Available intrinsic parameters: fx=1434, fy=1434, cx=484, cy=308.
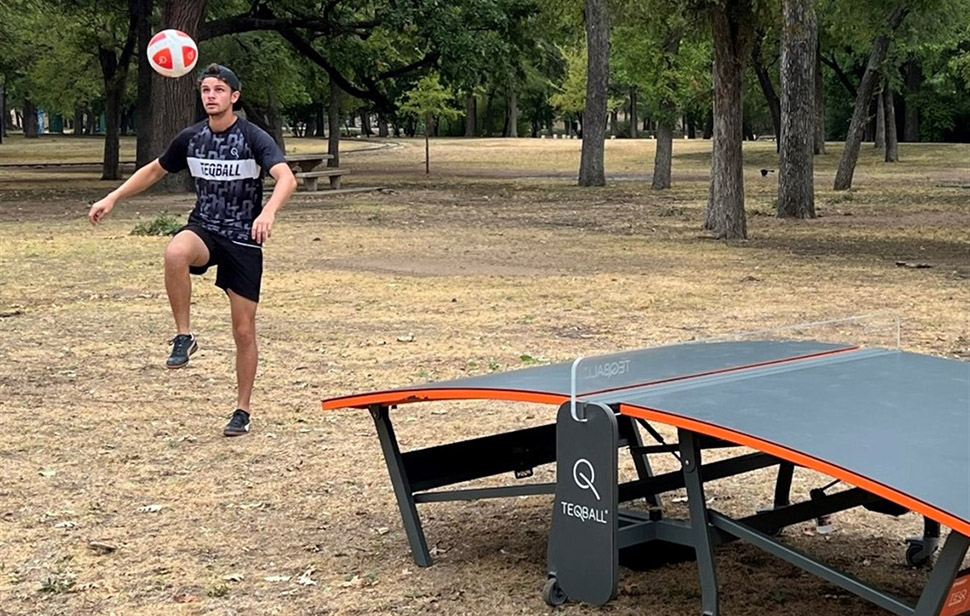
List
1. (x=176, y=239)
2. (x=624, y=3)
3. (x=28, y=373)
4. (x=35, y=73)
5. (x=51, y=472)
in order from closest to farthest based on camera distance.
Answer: (x=51, y=472) < (x=176, y=239) < (x=28, y=373) < (x=624, y=3) < (x=35, y=73)

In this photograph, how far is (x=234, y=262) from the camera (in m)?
7.14

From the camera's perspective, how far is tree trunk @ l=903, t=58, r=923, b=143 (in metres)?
61.7

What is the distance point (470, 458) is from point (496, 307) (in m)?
6.69

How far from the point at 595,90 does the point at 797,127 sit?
10.5 metres

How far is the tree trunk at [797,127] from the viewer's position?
2294 centimetres

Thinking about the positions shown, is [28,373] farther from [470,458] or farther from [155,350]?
[470,458]

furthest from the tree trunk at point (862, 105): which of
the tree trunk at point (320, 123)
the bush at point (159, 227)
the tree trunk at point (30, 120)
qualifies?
the tree trunk at point (30, 120)

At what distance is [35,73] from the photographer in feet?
169

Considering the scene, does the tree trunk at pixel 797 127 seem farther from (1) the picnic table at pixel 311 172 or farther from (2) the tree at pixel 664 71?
(1) the picnic table at pixel 311 172

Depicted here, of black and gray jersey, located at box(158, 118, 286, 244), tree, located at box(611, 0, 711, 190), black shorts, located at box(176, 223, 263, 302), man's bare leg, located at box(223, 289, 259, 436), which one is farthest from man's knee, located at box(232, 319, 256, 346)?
tree, located at box(611, 0, 711, 190)

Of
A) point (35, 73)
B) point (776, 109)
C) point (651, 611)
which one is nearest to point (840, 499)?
point (651, 611)

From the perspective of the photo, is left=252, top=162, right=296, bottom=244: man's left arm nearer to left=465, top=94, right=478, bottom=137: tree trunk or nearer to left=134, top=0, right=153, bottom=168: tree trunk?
left=134, top=0, right=153, bottom=168: tree trunk

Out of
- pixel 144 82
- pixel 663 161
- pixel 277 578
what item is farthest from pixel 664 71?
pixel 277 578

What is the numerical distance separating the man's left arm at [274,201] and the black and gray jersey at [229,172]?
0.30 ft
